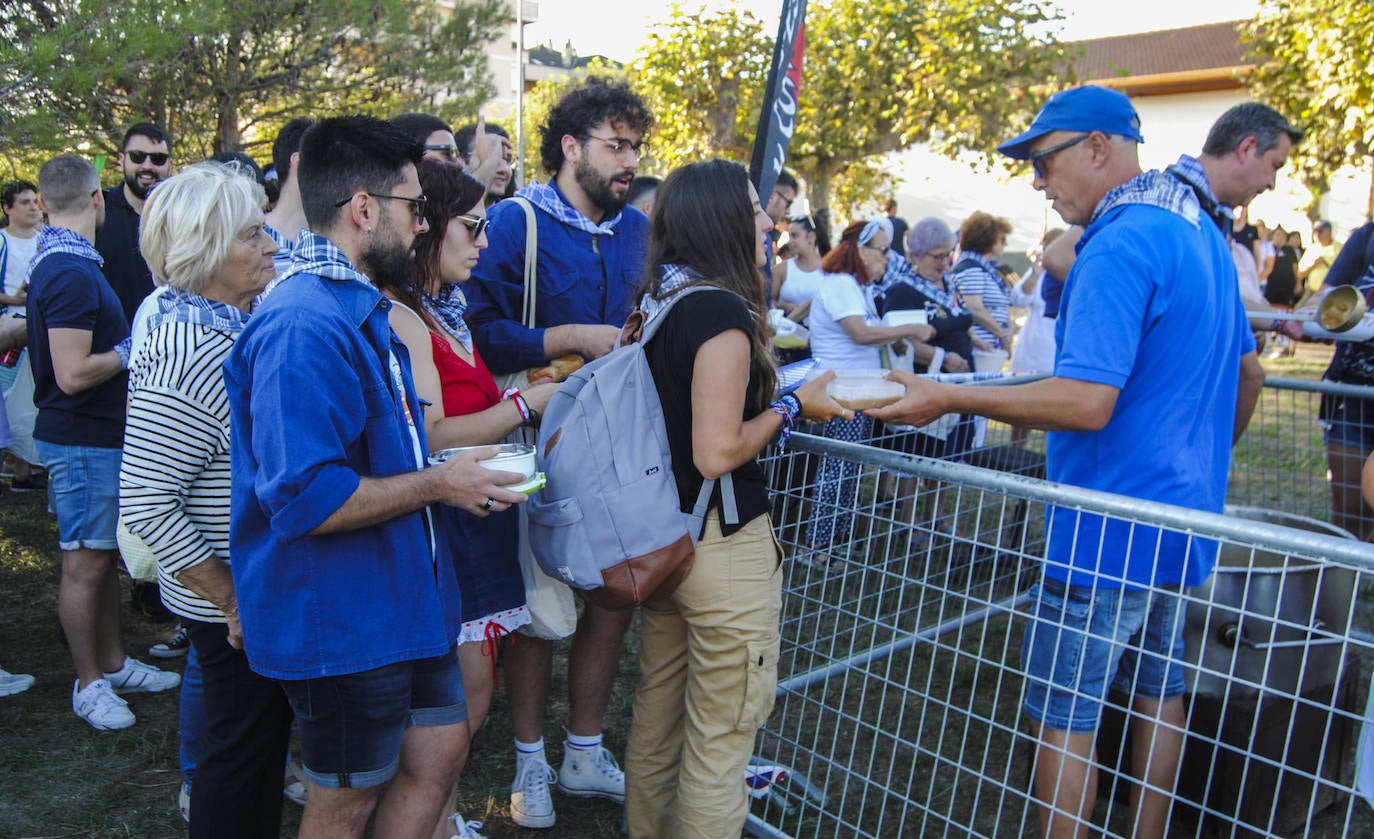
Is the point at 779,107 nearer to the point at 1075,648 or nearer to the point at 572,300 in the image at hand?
the point at 572,300

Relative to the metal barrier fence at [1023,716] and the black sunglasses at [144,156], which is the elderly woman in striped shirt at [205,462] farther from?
the black sunglasses at [144,156]

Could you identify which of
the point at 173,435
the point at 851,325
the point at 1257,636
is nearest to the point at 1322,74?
the point at 851,325

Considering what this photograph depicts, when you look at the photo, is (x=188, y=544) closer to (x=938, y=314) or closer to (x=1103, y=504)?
(x=1103, y=504)

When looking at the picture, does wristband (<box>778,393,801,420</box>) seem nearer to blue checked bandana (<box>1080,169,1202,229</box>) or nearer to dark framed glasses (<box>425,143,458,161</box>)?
blue checked bandana (<box>1080,169,1202,229</box>)

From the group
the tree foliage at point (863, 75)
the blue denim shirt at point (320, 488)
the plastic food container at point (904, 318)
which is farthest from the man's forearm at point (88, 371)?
the tree foliage at point (863, 75)

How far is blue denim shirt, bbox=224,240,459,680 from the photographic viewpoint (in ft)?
5.86

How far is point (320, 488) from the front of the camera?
1784 millimetres

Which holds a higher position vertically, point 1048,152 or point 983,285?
point 1048,152

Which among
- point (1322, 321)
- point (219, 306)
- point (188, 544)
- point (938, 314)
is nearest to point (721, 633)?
point (188, 544)

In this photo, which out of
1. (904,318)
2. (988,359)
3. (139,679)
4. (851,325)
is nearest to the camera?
(139,679)

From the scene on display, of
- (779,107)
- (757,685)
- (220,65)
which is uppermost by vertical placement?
(220,65)

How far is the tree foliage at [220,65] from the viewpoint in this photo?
14.3 ft

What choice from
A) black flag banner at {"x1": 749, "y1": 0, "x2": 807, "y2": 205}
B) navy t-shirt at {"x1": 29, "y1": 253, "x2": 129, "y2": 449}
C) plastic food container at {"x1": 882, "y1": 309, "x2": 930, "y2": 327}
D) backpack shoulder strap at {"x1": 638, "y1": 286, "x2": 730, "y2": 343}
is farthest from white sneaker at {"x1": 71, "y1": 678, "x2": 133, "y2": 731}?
plastic food container at {"x1": 882, "y1": 309, "x2": 930, "y2": 327}

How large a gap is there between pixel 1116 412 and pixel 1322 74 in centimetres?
1263
